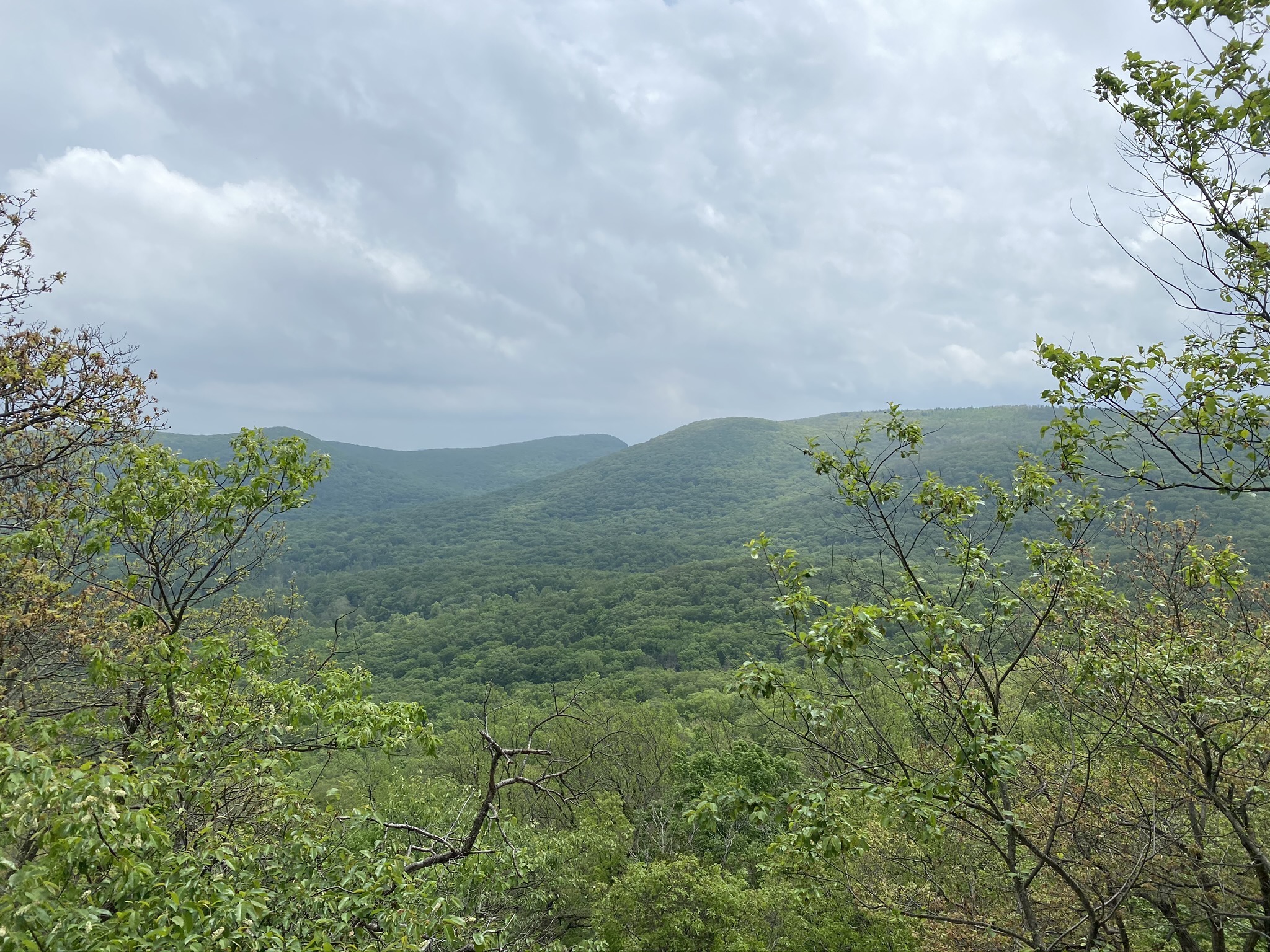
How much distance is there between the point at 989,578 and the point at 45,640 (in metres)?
13.7

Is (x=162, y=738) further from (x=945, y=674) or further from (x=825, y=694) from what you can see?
(x=945, y=674)

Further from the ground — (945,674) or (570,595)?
(945,674)

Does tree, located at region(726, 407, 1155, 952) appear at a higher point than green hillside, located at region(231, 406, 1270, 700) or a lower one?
higher

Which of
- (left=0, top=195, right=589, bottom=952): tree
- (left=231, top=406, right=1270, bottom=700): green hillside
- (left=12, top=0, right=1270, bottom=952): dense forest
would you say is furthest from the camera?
(left=231, top=406, right=1270, bottom=700): green hillside

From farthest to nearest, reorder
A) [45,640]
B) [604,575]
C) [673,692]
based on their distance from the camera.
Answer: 1. [604,575]
2. [673,692]
3. [45,640]

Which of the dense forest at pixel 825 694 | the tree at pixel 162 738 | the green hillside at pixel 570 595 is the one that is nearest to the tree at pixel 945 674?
the dense forest at pixel 825 694

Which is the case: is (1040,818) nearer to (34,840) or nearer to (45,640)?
(34,840)

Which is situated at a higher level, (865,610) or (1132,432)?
(1132,432)

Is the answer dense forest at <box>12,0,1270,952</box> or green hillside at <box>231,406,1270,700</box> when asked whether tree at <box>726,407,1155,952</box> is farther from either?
green hillside at <box>231,406,1270,700</box>

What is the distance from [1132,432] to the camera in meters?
5.55

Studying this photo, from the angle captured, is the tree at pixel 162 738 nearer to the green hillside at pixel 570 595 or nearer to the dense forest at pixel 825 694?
the dense forest at pixel 825 694

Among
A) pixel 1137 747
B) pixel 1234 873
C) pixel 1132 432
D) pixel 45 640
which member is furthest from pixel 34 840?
pixel 1137 747

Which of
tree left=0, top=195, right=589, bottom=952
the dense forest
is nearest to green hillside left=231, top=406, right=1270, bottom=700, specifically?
the dense forest

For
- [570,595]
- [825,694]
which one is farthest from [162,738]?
[570,595]
